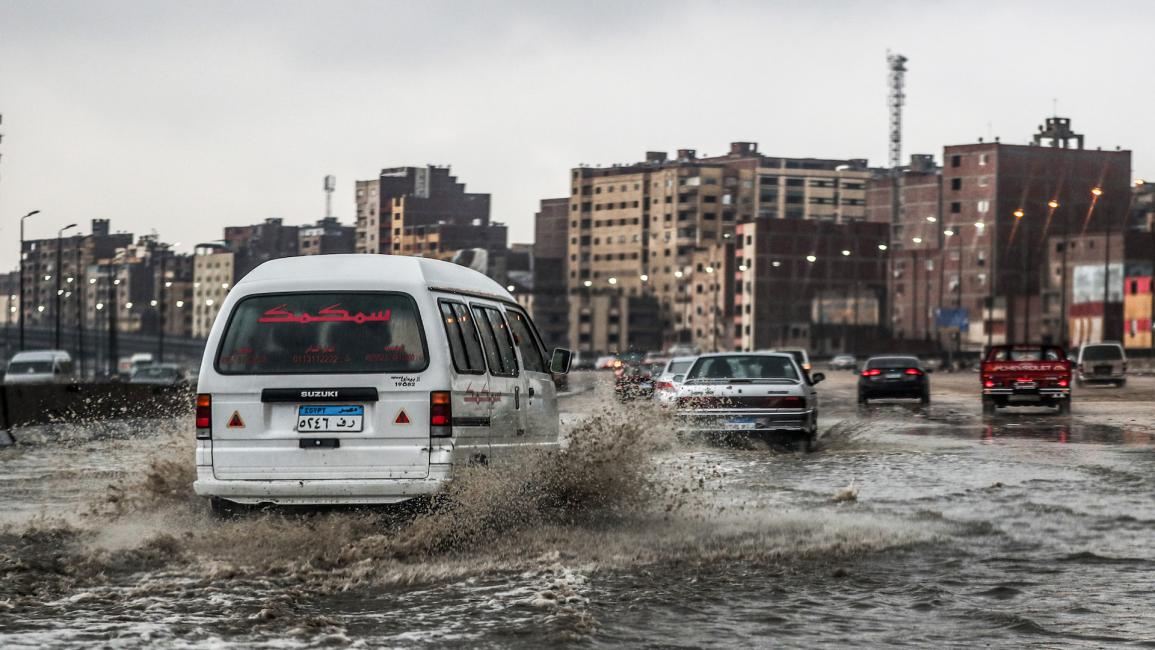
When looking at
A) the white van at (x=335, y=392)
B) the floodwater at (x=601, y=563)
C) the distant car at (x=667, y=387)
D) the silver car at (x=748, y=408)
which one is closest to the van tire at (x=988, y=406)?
the distant car at (x=667, y=387)

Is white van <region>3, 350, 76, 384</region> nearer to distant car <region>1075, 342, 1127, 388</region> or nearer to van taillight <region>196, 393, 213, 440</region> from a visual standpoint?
distant car <region>1075, 342, 1127, 388</region>

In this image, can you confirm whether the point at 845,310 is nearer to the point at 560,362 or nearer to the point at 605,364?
the point at 605,364

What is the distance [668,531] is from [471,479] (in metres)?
1.85

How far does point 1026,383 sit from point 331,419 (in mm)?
28628

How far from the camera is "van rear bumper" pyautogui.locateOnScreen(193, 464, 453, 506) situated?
34.7ft

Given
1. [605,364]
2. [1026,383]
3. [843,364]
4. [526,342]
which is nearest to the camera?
[526,342]

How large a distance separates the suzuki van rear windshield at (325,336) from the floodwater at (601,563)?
35.4 inches

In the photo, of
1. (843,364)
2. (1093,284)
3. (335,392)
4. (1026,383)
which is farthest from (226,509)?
(1093,284)

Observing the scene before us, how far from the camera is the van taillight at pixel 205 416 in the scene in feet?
35.6

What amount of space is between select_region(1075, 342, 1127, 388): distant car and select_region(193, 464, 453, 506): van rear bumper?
183ft

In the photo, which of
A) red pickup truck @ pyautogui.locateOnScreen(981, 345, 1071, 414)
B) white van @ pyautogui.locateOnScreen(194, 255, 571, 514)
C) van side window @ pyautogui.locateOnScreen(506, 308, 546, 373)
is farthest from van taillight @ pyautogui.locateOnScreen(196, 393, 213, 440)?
red pickup truck @ pyautogui.locateOnScreen(981, 345, 1071, 414)

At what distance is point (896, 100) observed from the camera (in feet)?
643

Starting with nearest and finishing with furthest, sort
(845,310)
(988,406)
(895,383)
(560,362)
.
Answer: (560,362) → (988,406) → (895,383) → (845,310)

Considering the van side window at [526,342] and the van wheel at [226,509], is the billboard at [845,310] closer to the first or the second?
the van side window at [526,342]
